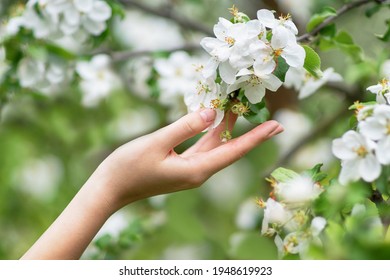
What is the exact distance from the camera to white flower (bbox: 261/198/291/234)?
37.8 inches

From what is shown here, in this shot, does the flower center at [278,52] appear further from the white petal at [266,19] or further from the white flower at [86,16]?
the white flower at [86,16]

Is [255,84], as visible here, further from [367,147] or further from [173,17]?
[173,17]

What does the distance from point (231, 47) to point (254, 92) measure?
Result: 0.28 ft

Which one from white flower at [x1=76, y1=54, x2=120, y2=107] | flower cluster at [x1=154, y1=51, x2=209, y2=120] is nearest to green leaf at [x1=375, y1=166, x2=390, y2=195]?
flower cluster at [x1=154, y1=51, x2=209, y2=120]

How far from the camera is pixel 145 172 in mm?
1079

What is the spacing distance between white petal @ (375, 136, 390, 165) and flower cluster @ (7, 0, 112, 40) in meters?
0.95

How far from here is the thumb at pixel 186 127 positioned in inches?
41.4

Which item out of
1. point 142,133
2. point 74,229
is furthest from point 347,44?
point 142,133

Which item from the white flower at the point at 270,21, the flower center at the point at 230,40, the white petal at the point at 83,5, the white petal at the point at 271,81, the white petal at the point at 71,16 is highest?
the white flower at the point at 270,21

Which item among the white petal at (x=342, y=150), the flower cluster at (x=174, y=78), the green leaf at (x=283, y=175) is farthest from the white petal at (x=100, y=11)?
the white petal at (x=342, y=150)

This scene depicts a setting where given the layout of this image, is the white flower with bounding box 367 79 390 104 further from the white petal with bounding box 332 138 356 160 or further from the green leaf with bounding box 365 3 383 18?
the green leaf with bounding box 365 3 383 18
